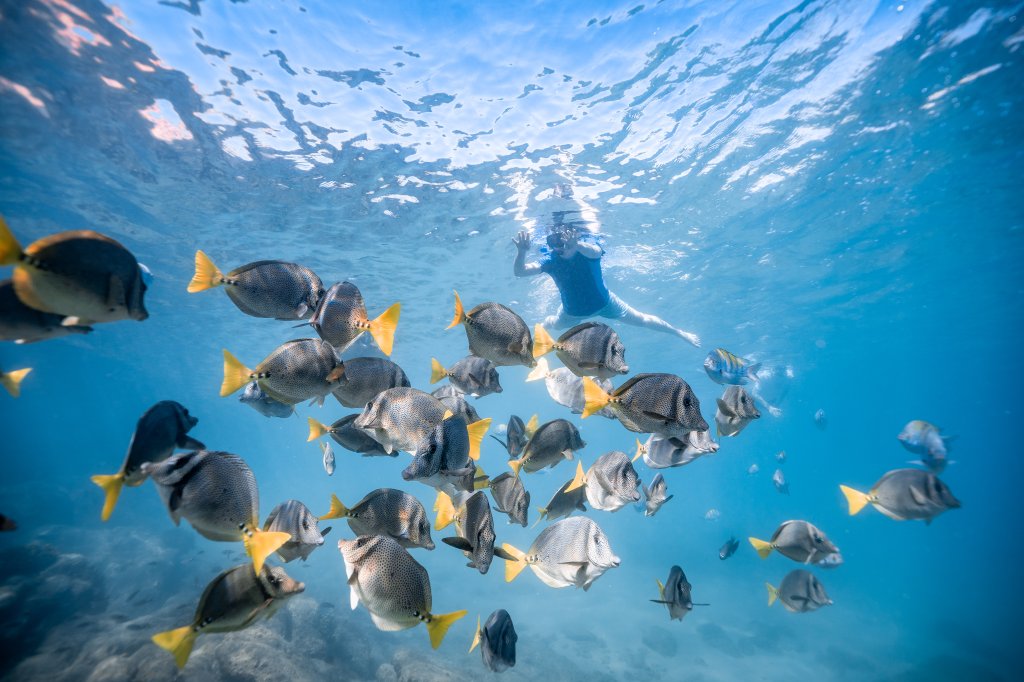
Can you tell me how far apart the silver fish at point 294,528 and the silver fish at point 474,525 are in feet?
2.91

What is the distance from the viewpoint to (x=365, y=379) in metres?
3.10

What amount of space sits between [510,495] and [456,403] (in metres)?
0.87

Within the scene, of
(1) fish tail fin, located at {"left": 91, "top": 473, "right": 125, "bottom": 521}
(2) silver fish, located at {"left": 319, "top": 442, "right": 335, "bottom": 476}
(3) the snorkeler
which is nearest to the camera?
(1) fish tail fin, located at {"left": 91, "top": 473, "right": 125, "bottom": 521}

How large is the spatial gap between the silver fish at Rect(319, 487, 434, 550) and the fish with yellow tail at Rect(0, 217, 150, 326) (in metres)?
1.61

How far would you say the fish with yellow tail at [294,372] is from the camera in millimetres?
2404

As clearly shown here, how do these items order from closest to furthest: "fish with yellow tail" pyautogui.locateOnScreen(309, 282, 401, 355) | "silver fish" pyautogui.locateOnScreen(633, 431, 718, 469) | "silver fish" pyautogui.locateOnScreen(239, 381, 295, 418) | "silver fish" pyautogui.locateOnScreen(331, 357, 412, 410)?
"fish with yellow tail" pyautogui.locateOnScreen(309, 282, 401, 355), "silver fish" pyautogui.locateOnScreen(331, 357, 412, 410), "silver fish" pyautogui.locateOnScreen(633, 431, 718, 469), "silver fish" pyautogui.locateOnScreen(239, 381, 295, 418)

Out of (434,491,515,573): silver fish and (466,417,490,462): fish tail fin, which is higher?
(466,417,490,462): fish tail fin

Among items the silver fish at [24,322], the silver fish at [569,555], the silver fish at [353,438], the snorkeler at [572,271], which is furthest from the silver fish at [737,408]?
the snorkeler at [572,271]

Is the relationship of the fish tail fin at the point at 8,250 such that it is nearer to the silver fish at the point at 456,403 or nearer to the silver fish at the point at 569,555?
the silver fish at the point at 456,403

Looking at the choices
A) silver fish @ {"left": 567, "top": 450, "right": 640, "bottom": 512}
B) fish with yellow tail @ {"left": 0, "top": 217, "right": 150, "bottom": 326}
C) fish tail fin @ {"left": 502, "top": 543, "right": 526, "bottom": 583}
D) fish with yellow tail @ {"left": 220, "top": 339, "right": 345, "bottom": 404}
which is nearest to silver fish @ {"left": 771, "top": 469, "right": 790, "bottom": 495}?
silver fish @ {"left": 567, "top": 450, "right": 640, "bottom": 512}

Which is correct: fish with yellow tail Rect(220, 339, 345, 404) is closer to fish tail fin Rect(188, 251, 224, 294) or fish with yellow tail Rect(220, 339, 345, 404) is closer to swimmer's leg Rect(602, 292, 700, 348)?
fish tail fin Rect(188, 251, 224, 294)

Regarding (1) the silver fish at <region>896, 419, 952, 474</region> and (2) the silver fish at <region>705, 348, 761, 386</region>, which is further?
(1) the silver fish at <region>896, 419, 952, 474</region>

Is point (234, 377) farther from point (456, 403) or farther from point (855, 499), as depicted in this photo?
point (855, 499)

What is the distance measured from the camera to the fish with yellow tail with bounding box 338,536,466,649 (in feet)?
7.27
